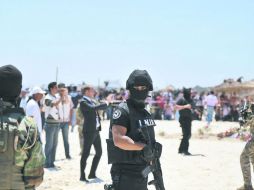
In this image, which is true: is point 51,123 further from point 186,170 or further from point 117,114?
point 117,114

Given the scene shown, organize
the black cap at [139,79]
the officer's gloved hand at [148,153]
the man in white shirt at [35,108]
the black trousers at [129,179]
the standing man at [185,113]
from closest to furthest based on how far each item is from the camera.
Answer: the officer's gloved hand at [148,153], the black trousers at [129,179], the black cap at [139,79], the man in white shirt at [35,108], the standing man at [185,113]

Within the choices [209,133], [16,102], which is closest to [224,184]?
[16,102]

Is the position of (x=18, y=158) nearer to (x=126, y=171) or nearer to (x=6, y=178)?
(x=6, y=178)

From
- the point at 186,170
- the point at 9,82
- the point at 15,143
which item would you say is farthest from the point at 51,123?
the point at 15,143

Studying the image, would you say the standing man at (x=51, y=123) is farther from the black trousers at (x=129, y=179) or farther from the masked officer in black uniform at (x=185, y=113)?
the black trousers at (x=129, y=179)

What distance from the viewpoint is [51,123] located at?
11.1m

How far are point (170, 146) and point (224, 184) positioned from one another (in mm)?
6030

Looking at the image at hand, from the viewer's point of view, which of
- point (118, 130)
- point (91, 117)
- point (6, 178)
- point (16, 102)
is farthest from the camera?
point (91, 117)

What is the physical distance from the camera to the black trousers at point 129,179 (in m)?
4.62

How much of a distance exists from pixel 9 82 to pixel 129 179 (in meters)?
1.60

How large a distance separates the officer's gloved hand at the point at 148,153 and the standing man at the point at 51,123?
6.64 metres

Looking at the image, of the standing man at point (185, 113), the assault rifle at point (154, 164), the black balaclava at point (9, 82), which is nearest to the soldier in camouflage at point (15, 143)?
the black balaclava at point (9, 82)

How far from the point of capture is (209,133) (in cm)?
1964

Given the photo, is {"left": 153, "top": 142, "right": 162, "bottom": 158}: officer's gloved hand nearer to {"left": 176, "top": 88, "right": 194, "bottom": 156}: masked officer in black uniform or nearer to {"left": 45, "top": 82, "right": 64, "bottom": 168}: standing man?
{"left": 45, "top": 82, "right": 64, "bottom": 168}: standing man
